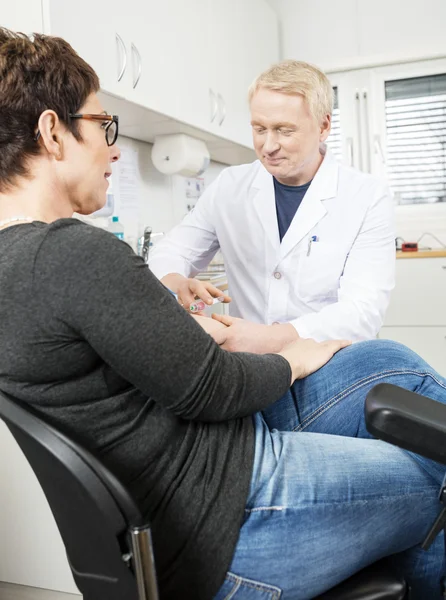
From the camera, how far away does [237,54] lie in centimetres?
317

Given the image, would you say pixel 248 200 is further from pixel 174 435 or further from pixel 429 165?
pixel 429 165

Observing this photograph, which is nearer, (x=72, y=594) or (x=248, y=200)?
(x=72, y=594)

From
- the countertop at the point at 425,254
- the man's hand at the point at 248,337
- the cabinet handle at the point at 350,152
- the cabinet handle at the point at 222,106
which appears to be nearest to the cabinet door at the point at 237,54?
the cabinet handle at the point at 222,106

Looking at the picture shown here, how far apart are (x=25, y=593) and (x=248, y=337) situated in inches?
43.5

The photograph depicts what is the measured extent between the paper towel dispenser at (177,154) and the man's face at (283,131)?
1011 millimetres

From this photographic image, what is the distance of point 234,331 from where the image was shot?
1.22m

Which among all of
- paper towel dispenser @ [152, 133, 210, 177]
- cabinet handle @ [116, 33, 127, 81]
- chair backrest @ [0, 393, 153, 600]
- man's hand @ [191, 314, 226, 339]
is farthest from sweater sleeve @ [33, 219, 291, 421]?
paper towel dispenser @ [152, 133, 210, 177]

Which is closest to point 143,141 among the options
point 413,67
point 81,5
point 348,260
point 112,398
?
point 81,5

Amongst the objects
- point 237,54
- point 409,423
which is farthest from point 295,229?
point 237,54

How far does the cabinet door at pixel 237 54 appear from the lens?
9.55ft

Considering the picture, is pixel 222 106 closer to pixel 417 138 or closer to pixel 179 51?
pixel 179 51

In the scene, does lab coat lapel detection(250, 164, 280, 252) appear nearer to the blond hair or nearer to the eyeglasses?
the blond hair

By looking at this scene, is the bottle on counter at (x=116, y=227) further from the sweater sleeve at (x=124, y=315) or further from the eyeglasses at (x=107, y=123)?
the sweater sleeve at (x=124, y=315)

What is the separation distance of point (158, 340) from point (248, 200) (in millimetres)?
1273
